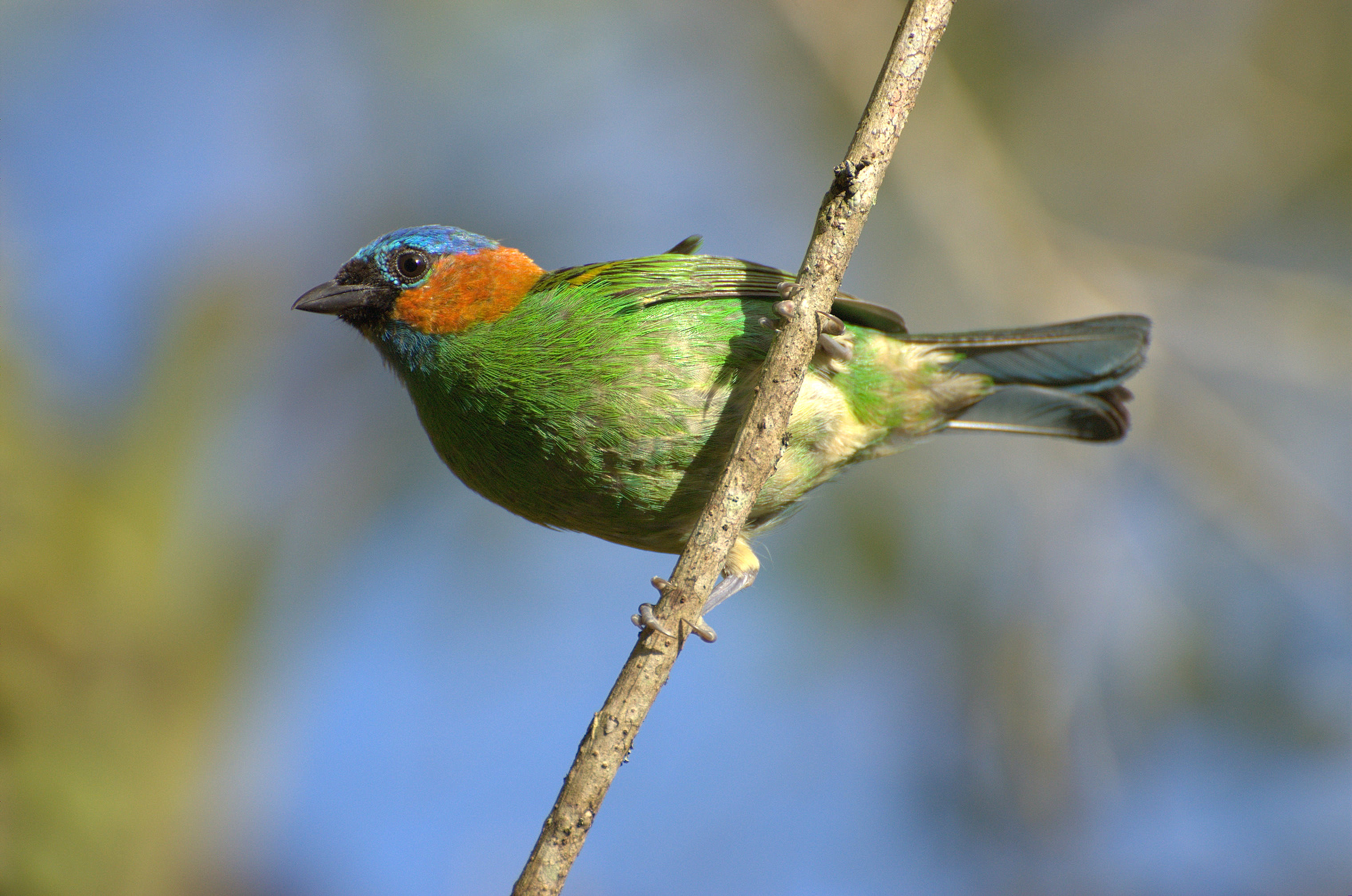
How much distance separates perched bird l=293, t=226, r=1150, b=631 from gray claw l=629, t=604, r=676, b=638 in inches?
22.7

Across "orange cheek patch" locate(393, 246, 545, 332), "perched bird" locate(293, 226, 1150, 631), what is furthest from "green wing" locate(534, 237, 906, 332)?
"orange cheek patch" locate(393, 246, 545, 332)

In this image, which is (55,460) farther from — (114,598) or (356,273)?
(356,273)

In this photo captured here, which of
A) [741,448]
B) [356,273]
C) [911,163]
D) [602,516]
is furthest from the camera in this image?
[911,163]

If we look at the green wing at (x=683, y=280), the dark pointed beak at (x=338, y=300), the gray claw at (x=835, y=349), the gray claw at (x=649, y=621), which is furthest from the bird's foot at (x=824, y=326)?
the dark pointed beak at (x=338, y=300)

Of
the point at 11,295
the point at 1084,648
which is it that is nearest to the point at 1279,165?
the point at 1084,648

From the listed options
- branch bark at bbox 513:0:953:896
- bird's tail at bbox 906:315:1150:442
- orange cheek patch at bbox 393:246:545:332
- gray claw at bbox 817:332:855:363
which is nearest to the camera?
branch bark at bbox 513:0:953:896

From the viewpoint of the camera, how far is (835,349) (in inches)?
154

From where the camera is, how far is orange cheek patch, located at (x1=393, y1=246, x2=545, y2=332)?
13.4 feet

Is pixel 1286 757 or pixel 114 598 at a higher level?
pixel 1286 757

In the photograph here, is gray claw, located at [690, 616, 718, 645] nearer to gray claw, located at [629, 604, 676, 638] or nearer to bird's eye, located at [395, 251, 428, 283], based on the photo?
gray claw, located at [629, 604, 676, 638]

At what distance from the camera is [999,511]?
875 centimetres

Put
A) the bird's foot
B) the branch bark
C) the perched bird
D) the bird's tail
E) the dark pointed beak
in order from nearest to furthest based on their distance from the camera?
the branch bark → the bird's foot → the perched bird → the dark pointed beak → the bird's tail

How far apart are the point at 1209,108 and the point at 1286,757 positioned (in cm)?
576

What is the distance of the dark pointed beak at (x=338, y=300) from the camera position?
13.8ft
